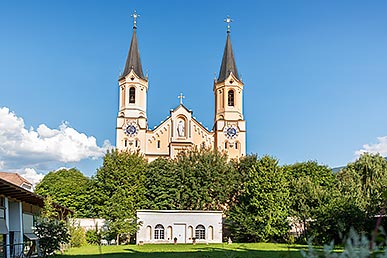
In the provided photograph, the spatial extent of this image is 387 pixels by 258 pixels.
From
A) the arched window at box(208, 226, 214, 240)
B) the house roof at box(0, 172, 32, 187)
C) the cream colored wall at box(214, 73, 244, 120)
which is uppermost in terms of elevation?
the cream colored wall at box(214, 73, 244, 120)

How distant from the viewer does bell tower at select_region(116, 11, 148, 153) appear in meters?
56.7

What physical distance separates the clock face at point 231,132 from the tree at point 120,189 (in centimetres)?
1207

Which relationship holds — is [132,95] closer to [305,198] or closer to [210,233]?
[210,233]

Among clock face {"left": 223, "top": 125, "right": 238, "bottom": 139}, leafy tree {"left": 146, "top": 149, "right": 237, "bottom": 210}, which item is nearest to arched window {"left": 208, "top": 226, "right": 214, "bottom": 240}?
leafy tree {"left": 146, "top": 149, "right": 237, "bottom": 210}

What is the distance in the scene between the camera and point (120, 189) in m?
46.4

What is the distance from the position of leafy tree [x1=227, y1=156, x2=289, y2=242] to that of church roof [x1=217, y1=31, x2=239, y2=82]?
58.1 ft

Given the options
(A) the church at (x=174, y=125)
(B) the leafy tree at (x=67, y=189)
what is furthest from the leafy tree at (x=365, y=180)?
(B) the leafy tree at (x=67, y=189)

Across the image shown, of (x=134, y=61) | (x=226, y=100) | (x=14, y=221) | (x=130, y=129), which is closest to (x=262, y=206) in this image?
(x=226, y=100)

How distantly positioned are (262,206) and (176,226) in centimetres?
764

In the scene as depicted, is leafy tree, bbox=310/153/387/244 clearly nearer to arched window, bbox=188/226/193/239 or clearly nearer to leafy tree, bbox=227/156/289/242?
leafy tree, bbox=227/156/289/242

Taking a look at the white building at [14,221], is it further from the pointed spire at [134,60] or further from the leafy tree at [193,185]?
the pointed spire at [134,60]

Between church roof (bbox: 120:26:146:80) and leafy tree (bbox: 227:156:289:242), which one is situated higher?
church roof (bbox: 120:26:146:80)

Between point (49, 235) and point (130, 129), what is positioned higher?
point (130, 129)

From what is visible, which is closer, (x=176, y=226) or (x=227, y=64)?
(x=176, y=226)
